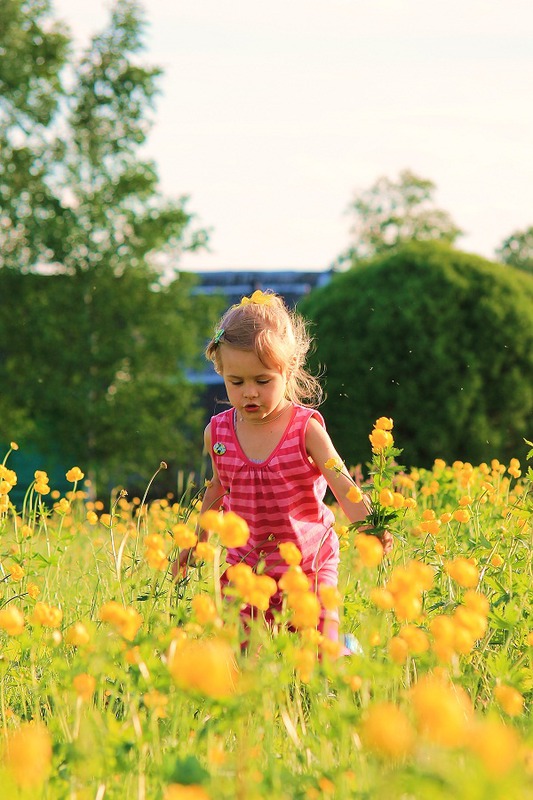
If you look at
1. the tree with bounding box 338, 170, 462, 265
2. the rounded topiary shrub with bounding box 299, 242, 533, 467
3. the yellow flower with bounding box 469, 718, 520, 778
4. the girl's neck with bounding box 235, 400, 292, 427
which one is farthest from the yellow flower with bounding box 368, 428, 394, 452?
the tree with bounding box 338, 170, 462, 265

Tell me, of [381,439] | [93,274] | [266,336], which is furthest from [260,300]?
[93,274]

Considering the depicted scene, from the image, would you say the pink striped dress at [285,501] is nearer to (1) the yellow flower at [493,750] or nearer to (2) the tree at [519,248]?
(1) the yellow flower at [493,750]

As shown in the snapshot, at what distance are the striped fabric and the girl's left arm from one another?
0.03 m

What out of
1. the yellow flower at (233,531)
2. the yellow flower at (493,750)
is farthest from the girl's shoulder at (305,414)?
the yellow flower at (493,750)

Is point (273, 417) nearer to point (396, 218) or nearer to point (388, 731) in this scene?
point (388, 731)

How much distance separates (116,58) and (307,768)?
575 inches

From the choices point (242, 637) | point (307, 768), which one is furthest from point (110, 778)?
point (242, 637)

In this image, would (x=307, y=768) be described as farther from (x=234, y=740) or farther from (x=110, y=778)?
(x=234, y=740)

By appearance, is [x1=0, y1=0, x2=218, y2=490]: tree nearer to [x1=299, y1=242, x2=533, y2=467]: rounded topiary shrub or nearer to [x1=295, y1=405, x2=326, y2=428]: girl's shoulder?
[x1=299, y1=242, x2=533, y2=467]: rounded topiary shrub

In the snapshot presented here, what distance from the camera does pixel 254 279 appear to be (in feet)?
59.5

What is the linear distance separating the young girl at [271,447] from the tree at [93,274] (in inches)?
410

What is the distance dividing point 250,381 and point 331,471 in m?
0.40

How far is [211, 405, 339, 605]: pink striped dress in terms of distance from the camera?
138 inches

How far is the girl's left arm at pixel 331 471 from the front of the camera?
124 inches
